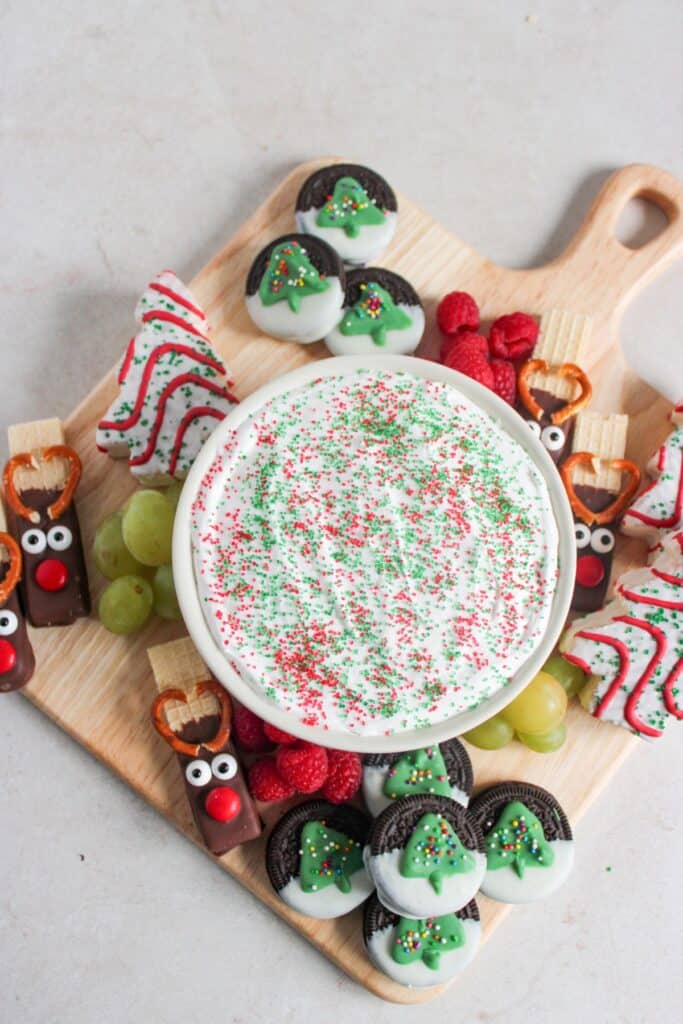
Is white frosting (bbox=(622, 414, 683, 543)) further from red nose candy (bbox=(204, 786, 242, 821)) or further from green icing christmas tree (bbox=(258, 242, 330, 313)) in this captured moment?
red nose candy (bbox=(204, 786, 242, 821))

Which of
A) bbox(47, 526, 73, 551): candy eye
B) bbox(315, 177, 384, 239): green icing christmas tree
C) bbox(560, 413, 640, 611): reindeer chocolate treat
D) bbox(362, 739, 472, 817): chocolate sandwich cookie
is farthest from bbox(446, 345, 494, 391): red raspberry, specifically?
bbox(47, 526, 73, 551): candy eye

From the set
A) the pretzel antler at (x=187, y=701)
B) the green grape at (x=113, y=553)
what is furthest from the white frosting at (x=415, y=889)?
the green grape at (x=113, y=553)

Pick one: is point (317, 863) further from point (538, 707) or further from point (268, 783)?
point (538, 707)

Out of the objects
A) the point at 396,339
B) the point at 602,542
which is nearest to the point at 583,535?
the point at 602,542

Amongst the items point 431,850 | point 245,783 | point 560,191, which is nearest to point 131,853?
point 245,783

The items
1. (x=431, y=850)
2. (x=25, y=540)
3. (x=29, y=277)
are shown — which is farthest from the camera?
(x=29, y=277)

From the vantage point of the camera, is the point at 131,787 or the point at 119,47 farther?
the point at 119,47

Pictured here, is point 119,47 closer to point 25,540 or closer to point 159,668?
point 25,540
